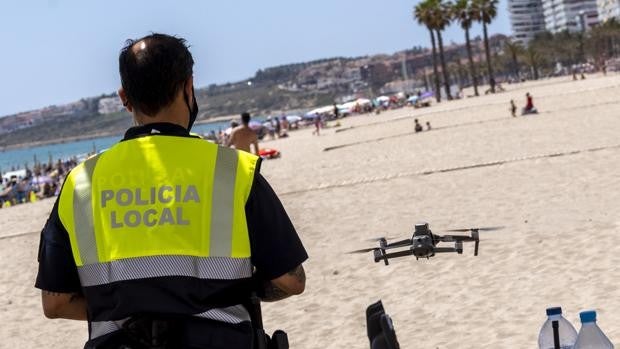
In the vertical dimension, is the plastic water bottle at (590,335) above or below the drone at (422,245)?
below

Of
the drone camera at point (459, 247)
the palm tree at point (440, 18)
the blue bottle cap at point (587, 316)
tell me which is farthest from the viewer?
the palm tree at point (440, 18)

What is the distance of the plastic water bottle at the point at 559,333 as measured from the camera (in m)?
3.61

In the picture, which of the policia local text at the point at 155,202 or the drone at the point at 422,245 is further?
the drone at the point at 422,245

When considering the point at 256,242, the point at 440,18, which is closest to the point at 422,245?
the point at 256,242

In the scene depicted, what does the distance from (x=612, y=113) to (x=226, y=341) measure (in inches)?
1103

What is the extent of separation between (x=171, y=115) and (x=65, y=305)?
0.55 m

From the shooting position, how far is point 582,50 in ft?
498

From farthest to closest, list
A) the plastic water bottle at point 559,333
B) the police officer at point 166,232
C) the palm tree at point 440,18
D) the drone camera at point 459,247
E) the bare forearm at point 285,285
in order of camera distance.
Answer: the palm tree at point 440,18 < the plastic water bottle at point 559,333 < the drone camera at point 459,247 < the bare forearm at point 285,285 < the police officer at point 166,232

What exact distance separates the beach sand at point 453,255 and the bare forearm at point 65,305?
4.50 metres

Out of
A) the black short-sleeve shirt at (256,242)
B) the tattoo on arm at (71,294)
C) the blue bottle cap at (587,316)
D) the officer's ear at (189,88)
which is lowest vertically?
the blue bottle cap at (587,316)

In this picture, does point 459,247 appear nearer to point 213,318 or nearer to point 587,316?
point 587,316

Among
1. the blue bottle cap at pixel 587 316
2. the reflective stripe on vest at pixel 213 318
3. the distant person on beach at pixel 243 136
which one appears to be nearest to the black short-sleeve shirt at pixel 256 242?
the reflective stripe on vest at pixel 213 318

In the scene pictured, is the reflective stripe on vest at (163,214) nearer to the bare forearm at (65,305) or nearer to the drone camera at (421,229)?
the bare forearm at (65,305)

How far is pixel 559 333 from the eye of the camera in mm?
3711
